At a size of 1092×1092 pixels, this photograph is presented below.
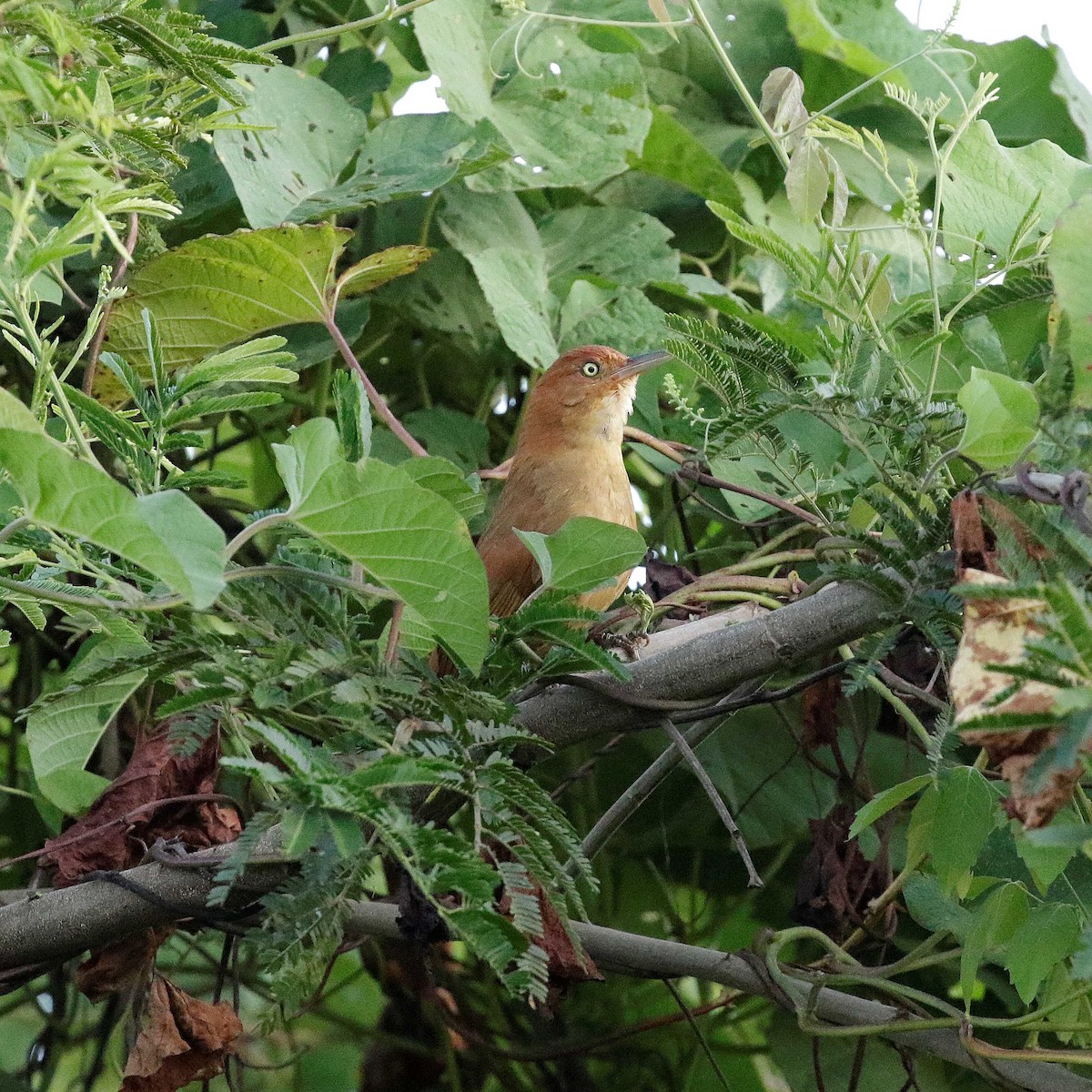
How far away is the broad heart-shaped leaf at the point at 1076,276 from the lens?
3.71 ft

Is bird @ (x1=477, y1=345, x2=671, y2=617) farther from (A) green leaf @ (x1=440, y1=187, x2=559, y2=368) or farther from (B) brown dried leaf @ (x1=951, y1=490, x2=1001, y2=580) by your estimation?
(B) brown dried leaf @ (x1=951, y1=490, x2=1001, y2=580)

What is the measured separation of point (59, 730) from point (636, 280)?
1.30 m

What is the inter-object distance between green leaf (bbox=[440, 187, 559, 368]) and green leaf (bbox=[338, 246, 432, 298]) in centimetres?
26

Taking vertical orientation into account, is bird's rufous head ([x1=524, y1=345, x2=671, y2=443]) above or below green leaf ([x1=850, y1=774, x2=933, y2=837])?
below

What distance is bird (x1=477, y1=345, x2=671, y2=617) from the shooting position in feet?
8.56

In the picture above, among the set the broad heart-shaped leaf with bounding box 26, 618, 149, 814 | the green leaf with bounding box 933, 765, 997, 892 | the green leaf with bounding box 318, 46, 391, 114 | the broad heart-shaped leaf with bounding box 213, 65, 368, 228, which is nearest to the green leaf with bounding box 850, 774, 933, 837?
the green leaf with bounding box 933, 765, 997, 892

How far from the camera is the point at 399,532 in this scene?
1130 millimetres

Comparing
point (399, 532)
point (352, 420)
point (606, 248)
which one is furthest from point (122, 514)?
point (606, 248)

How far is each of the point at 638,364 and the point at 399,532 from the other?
1707 mm

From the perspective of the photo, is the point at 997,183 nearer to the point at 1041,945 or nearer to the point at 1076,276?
the point at 1076,276

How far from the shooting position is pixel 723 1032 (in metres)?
2.65

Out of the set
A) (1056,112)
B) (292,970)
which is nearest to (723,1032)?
(292,970)

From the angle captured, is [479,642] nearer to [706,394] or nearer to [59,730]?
[59,730]

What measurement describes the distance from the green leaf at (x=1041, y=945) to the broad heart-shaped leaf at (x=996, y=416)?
54 centimetres
